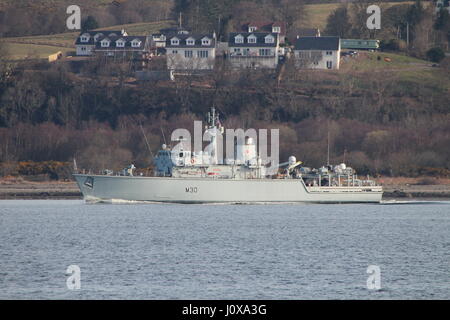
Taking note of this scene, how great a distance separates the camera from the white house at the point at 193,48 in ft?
444

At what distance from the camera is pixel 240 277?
39.6 meters

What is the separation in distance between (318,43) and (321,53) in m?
2.12

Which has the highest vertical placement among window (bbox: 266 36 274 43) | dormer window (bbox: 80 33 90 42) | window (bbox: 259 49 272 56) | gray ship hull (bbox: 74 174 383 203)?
dormer window (bbox: 80 33 90 42)

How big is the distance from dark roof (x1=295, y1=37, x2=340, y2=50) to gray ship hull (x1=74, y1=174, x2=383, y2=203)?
60228mm

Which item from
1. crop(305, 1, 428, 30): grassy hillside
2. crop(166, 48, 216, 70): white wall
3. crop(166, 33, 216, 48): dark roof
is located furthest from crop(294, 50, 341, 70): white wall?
crop(305, 1, 428, 30): grassy hillside

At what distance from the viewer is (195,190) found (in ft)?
241

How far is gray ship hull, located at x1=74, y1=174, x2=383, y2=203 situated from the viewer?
7256cm

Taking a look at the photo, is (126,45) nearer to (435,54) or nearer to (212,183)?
(435,54)

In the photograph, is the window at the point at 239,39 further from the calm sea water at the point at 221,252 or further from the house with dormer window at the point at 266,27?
the calm sea water at the point at 221,252

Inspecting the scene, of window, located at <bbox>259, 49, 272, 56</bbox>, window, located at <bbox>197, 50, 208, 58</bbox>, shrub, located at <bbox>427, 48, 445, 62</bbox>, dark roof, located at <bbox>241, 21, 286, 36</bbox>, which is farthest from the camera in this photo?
dark roof, located at <bbox>241, 21, 286, 36</bbox>

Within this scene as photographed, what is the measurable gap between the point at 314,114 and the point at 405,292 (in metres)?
80.5

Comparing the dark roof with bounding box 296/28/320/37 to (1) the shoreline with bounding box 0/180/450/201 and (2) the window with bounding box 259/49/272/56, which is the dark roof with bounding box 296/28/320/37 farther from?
(1) the shoreline with bounding box 0/180/450/201

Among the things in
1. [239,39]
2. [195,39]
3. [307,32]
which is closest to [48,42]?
[195,39]

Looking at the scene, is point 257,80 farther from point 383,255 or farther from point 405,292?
point 405,292
